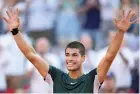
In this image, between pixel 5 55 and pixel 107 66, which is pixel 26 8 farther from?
pixel 107 66

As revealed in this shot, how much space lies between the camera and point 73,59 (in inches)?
245

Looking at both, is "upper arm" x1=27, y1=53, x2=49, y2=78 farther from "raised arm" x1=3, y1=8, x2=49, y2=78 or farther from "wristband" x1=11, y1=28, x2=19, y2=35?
"wristband" x1=11, y1=28, x2=19, y2=35

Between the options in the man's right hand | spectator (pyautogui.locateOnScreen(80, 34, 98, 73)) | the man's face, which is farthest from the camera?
spectator (pyautogui.locateOnScreen(80, 34, 98, 73))

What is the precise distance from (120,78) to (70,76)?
522 cm

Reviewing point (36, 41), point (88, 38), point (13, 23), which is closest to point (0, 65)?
point (36, 41)

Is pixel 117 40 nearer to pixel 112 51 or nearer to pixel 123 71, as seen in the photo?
pixel 112 51

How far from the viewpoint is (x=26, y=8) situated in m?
12.1

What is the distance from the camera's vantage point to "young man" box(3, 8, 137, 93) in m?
6.09

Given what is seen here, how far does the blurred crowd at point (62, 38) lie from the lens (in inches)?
448

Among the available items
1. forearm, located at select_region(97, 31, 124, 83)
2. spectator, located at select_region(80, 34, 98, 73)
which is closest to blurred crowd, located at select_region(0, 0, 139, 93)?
spectator, located at select_region(80, 34, 98, 73)

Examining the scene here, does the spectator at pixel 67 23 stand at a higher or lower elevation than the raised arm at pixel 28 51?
lower

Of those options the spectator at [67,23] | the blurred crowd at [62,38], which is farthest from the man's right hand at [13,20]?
the spectator at [67,23]

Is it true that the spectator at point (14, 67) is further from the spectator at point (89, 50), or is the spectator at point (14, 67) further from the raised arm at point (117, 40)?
the raised arm at point (117, 40)

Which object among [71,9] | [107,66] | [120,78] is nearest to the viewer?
[107,66]
